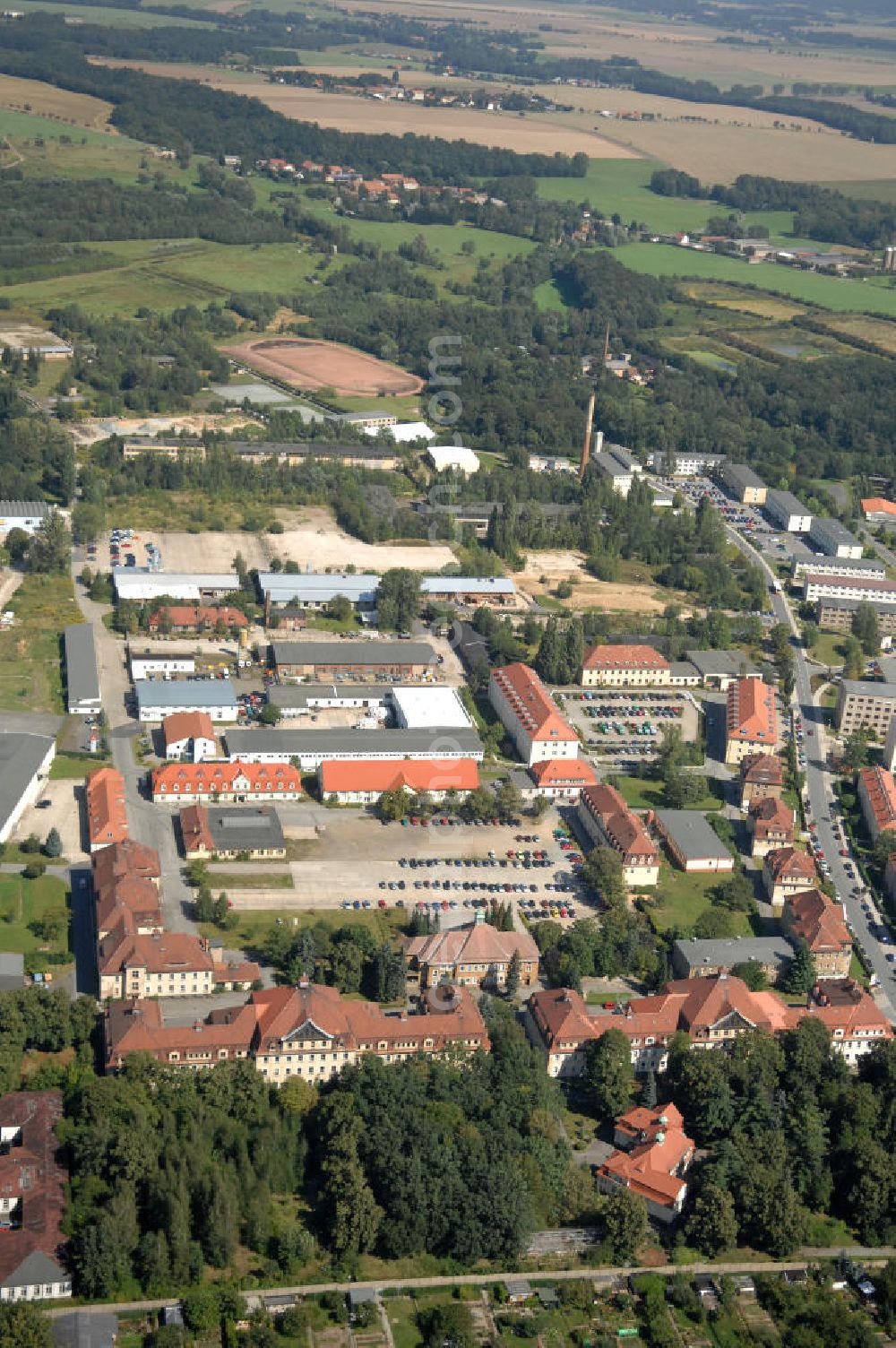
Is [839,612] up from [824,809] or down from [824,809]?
up

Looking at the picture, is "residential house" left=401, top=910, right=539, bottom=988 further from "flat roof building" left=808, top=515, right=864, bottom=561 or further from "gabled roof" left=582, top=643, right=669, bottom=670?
"flat roof building" left=808, top=515, right=864, bottom=561

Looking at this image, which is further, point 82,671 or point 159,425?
point 159,425

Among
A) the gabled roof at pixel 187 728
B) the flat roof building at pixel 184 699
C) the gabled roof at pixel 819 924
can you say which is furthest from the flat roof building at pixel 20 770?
the gabled roof at pixel 819 924

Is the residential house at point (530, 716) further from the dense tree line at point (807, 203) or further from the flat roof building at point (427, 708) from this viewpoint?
the dense tree line at point (807, 203)

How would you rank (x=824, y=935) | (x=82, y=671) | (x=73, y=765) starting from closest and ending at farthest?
(x=824, y=935) → (x=73, y=765) → (x=82, y=671)

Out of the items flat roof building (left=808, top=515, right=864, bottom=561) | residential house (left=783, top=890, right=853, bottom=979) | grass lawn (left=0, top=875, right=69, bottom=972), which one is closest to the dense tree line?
flat roof building (left=808, top=515, right=864, bottom=561)

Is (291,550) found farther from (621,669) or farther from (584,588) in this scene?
(621,669)

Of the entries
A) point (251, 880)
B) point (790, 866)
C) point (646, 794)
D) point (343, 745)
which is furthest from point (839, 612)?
point (251, 880)
